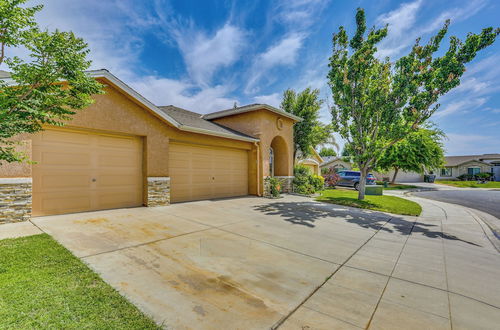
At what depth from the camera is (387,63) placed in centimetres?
1116

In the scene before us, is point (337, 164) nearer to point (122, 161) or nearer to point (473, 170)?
point (473, 170)

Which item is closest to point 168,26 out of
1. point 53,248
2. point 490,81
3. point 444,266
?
point 53,248

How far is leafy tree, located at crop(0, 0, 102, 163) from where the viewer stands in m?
3.46

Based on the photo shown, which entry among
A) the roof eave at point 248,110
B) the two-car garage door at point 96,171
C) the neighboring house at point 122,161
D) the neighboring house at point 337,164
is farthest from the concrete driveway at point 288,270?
the neighboring house at point 337,164

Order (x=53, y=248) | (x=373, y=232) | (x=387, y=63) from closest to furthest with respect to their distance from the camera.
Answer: (x=53, y=248), (x=373, y=232), (x=387, y=63)

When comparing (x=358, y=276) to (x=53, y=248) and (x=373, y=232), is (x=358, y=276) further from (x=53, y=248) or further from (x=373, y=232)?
(x=53, y=248)

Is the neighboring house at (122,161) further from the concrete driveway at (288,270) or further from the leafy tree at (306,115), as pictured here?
the leafy tree at (306,115)

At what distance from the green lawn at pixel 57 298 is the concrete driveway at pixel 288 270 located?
8.6 inches

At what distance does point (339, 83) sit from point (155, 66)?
404 inches

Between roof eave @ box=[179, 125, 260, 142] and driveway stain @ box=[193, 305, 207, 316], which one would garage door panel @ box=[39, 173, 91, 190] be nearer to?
roof eave @ box=[179, 125, 260, 142]

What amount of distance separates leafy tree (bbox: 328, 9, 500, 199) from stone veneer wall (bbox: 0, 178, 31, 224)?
43.6 ft

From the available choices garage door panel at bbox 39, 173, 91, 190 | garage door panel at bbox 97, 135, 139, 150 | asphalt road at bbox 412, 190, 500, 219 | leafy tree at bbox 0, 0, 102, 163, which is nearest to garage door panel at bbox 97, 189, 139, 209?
garage door panel at bbox 39, 173, 91, 190

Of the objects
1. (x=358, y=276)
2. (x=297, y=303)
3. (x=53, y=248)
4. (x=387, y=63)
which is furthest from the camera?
(x=387, y=63)

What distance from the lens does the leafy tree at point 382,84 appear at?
9242mm
